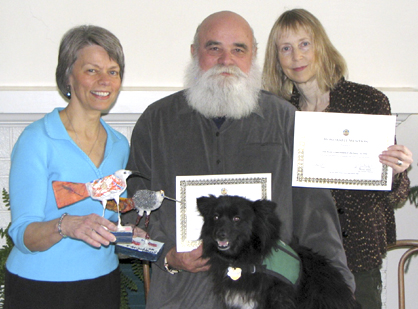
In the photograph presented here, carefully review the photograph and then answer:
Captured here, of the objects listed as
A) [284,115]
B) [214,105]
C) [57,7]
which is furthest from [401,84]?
[57,7]

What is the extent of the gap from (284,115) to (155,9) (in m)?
1.76

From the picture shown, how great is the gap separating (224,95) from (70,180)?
0.84 meters

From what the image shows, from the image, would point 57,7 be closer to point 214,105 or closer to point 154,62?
point 154,62

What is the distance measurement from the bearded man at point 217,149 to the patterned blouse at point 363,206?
0.27 meters

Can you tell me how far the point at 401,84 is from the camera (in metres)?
3.58

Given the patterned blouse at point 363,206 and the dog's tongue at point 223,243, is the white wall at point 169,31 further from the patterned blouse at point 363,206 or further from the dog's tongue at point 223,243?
the dog's tongue at point 223,243

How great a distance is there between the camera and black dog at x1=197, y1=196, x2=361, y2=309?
1712 millimetres

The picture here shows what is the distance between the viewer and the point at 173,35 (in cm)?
A: 342

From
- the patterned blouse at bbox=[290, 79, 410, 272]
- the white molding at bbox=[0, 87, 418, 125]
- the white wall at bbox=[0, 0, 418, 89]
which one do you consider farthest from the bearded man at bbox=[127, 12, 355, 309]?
the white wall at bbox=[0, 0, 418, 89]

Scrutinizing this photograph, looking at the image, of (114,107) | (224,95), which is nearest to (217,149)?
(224,95)

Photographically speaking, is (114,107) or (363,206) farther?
(114,107)

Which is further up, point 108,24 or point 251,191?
point 108,24

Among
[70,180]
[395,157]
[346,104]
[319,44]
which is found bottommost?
[70,180]

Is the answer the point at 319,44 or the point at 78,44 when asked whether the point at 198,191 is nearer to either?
the point at 78,44
